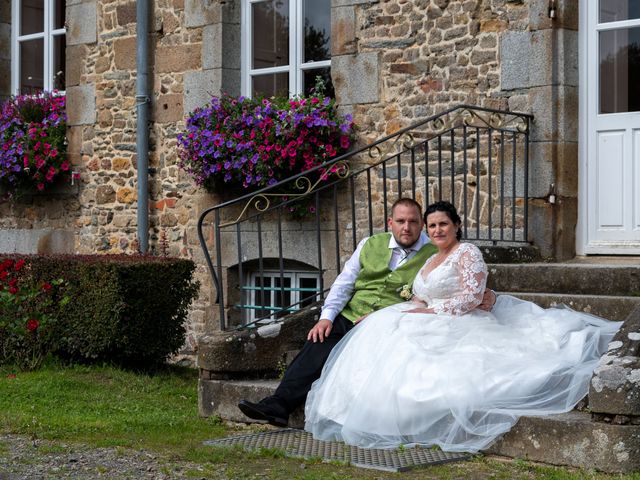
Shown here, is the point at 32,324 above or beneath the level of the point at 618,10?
beneath

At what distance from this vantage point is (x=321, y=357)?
6270 mm

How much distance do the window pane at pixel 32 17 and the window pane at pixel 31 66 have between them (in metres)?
0.14

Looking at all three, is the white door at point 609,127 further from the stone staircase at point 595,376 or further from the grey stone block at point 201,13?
the grey stone block at point 201,13

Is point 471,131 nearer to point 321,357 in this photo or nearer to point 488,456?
point 321,357

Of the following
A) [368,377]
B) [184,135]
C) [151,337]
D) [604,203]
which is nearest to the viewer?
[368,377]

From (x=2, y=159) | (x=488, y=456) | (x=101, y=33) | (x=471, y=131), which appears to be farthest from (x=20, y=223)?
(x=488, y=456)

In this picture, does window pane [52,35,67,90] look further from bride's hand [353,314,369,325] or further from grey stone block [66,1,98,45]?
bride's hand [353,314,369,325]

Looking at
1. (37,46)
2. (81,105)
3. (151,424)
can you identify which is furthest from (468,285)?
(37,46)

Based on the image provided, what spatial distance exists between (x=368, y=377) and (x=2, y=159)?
6.36m

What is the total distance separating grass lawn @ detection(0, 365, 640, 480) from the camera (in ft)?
16.5

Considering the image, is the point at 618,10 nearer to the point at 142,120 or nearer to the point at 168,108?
the point at 168,108

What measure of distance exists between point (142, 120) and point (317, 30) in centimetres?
189

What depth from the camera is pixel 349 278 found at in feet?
21.9

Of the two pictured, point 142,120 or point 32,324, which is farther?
point 142,120
